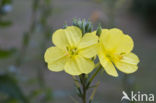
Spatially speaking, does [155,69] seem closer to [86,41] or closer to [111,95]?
[111,95]

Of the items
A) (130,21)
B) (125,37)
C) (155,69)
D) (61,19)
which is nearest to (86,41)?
(125,37)

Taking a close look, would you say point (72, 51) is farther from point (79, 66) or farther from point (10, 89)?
point (10, 89)

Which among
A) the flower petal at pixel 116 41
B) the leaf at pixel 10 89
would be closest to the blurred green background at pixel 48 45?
the leaf at pixel 10 89

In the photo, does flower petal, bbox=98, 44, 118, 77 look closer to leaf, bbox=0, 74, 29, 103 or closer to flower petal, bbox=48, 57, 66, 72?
flower petal, bbox=48, 57, 66, 72

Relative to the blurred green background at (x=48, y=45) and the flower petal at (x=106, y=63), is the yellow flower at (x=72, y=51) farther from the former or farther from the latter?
the blurred green background at (x=48, y=45)

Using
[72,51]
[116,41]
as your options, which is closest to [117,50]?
[116,41]

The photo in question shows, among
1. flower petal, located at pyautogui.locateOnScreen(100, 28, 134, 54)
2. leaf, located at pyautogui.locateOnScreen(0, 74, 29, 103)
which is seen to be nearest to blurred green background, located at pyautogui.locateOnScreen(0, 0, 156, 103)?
leaf, located at pyautogui.locateOnScreen(0, 74, 29, 103)
